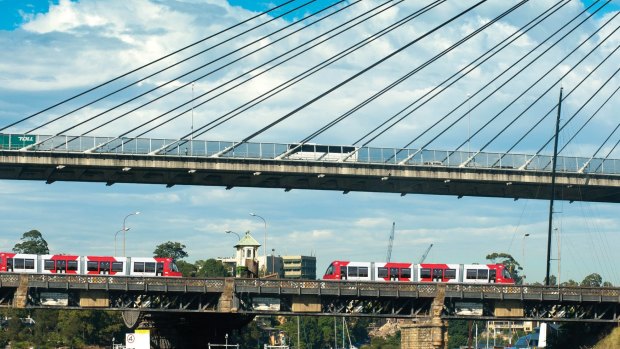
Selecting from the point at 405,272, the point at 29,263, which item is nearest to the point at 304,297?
the point at 405,272

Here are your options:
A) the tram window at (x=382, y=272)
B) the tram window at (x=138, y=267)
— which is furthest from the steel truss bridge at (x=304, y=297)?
the tram window at (x=138, y=267)

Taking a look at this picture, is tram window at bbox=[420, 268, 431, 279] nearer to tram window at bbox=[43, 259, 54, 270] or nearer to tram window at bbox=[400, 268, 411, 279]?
tram window at bbox=[400, 268, 411, 279]

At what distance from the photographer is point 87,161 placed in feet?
354

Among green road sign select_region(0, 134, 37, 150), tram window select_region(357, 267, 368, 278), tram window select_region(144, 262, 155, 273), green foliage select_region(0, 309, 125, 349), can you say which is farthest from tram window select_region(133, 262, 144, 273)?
green foliage select_region(0, 309, 125, 349)

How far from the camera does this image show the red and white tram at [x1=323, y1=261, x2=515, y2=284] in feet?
352

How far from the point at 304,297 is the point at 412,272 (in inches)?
705

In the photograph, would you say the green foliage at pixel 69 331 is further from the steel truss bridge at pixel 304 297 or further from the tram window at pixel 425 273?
the tram window at pixel 425 273

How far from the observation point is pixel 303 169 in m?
115

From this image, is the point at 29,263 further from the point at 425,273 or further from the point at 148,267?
the point at 425,273

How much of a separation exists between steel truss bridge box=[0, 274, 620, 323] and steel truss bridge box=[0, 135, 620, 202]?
17.9 m

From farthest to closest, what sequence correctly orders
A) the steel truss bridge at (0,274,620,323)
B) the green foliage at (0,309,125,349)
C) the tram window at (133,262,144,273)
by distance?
the green foliage at (0,309,125,349) < the tram window at (133,262,144,273) < the steel truss bridge at (0,274,620,323)

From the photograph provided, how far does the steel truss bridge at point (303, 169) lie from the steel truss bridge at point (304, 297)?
1789 centimetres

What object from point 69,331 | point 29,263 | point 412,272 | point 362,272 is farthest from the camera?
point 69,331

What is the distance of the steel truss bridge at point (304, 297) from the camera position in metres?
89.9
